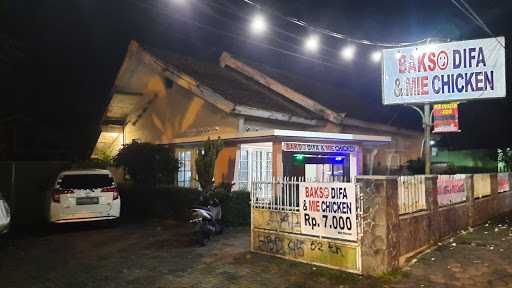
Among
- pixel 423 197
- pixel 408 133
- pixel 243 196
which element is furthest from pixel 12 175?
pixel 408 133

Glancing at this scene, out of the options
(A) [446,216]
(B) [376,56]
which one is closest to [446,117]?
(A) [446,216]

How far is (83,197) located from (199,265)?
190 inches

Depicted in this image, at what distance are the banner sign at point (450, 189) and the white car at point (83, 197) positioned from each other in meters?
8.22

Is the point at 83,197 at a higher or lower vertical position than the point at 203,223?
higher

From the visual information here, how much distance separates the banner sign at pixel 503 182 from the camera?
45.7ft

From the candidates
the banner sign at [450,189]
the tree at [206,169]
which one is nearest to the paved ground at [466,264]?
the banner sign at [450,189]

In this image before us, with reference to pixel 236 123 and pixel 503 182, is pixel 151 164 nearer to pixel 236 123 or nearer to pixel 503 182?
pixel 236 123

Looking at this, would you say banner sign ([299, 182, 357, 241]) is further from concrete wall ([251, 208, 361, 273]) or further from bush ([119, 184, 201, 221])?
bush ([119, 184, 201, 221])

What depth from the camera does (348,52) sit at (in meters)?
22.4

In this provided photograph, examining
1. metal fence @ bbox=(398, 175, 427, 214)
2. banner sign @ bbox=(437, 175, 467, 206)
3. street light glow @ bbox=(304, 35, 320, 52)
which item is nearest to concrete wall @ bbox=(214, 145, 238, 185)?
banner sign @ bbox=(437, 175, 467, 206)

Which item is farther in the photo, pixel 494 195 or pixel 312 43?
pixel 312 43

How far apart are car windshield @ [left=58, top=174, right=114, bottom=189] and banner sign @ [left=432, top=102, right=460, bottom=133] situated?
941 cm

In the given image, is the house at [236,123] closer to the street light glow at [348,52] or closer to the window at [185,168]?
Answer: the window at [185,168]

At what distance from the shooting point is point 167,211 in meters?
12.9
